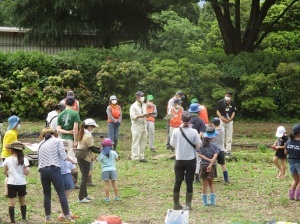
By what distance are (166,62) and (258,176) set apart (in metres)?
12.9

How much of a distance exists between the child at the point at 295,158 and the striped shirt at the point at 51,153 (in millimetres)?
4754

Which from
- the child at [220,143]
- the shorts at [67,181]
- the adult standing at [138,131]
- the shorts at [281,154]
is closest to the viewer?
the shorts at [67,181]

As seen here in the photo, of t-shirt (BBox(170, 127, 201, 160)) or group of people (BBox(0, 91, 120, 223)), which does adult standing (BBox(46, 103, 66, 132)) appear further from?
t-shirt (BBox(170, 127, 201, 160))

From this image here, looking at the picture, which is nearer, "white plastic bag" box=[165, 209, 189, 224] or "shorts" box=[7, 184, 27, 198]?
"white plastic bag" box=[165, 209, 189, 224]

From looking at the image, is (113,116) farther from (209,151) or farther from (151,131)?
(209,151)

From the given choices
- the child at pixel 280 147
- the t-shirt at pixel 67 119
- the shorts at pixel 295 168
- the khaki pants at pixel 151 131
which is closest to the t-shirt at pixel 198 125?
the child at pixel 280 147

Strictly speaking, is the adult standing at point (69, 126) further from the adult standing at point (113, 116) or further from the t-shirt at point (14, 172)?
the adult standing at point (113, 116)

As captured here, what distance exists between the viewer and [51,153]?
458 inches

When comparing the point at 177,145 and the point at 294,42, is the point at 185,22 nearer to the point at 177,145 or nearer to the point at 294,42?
the point at 294,42

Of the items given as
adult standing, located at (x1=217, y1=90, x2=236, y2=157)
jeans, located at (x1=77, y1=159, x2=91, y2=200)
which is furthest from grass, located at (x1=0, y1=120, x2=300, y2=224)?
adult standing, located at (x1=217, y1=90, x2=236, y2=157)

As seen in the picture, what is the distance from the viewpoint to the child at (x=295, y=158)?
1376cm

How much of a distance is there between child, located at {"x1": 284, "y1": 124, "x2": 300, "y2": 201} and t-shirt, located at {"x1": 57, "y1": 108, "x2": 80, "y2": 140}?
4377 millimetres

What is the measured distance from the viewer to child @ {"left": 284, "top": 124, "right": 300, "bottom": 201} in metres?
13.8

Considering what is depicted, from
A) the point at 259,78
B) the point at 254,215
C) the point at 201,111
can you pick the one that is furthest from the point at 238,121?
the point at 254,215
